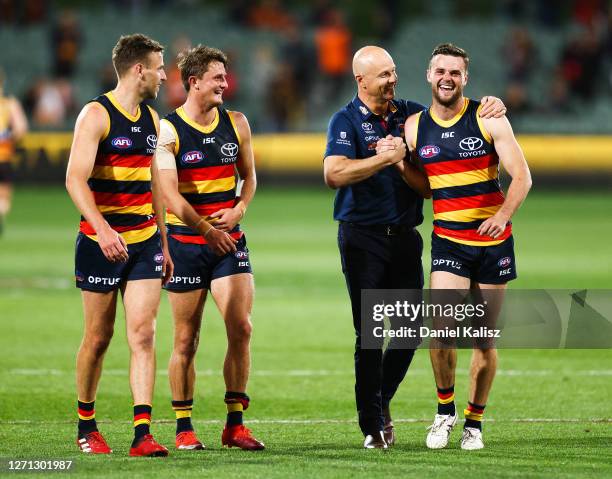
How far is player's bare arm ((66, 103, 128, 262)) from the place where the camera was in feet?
23.3

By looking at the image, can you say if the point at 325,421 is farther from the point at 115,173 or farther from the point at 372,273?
the point at 115,173

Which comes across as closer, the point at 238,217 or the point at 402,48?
the point at 238,217

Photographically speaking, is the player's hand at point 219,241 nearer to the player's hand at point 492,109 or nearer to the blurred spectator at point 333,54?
the player's hand at point 492,109

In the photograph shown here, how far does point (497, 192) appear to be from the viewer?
25.4ft

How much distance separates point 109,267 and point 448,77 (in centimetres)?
231

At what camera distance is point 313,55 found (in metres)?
31.2

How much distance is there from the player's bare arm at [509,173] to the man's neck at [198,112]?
66.7 inches

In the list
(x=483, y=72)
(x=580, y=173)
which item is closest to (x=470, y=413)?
(x=580, y=173)

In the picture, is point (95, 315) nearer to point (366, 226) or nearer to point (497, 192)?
point (366, 226)

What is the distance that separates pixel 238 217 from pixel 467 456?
198cm

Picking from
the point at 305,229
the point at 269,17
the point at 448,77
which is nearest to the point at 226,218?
the point at 448,77

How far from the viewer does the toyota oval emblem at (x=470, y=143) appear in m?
7.66

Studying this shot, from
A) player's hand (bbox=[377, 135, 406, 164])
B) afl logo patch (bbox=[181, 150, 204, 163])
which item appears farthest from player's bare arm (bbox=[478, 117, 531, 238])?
afl logo patch (bbox=[181, 150, 204, 163])

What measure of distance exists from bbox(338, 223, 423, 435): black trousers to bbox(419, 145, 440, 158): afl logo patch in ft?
1.62
